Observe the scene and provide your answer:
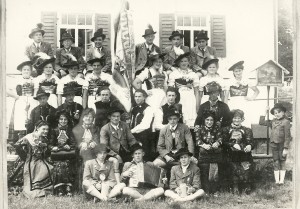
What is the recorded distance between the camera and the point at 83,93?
673cm

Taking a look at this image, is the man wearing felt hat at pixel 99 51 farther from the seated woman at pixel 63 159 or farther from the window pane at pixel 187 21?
the window pane at pixel 187 21

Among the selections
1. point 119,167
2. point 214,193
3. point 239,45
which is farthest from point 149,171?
point 239,45

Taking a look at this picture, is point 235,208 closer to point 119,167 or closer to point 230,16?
point 119,167

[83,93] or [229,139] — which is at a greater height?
[83,93]

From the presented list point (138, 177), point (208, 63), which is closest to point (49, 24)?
point (208, 63)

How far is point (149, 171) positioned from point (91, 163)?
2.24ft

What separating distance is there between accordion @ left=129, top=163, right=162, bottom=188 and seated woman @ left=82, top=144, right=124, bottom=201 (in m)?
0.17

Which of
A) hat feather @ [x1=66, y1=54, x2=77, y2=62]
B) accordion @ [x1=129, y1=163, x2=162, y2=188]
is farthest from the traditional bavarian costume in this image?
hat feather @ [x1=66, y1=54, x2=77, y2=62]

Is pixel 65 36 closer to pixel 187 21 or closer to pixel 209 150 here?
pixel 187 21

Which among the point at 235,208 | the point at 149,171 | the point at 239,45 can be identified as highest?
the point at 239,45

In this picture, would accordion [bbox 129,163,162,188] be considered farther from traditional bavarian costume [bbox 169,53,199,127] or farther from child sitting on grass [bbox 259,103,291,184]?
child sitting on grass [bbox 259,103,291,184]

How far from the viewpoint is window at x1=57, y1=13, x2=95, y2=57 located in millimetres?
6738

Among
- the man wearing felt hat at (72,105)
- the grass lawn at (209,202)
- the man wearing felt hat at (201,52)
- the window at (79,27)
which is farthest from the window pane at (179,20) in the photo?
the grass lawn at (209,202)

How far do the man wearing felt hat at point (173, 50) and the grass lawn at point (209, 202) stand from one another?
5.34 ft
